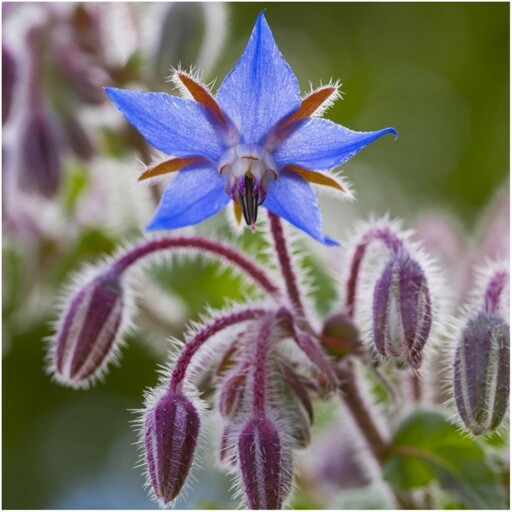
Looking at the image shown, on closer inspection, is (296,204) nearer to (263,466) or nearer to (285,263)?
(285,263)

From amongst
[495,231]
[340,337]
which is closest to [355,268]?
[340,337]

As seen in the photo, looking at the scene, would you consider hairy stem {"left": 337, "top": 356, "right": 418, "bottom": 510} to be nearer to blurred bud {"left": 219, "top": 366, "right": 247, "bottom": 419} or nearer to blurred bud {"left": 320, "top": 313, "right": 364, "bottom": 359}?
blurred bud {"left": 320, "top": 313, "right": 364, "bottom": 359}

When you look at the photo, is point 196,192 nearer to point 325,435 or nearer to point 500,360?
point 500,360

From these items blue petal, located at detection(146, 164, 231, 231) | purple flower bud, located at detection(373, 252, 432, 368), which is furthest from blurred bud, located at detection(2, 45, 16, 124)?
purple flower bud, located at detection(373, 252, 432, 368)

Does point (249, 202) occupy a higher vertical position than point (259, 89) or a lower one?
lower

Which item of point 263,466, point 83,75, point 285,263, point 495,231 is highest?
point 83,75

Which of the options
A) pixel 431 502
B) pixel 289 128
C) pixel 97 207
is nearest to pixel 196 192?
pixel 289 128

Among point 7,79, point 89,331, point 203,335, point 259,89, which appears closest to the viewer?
point 259,89

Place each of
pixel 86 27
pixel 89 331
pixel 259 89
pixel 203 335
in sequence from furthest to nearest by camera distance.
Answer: pixel 86 27, pixel 89 331, pixel 203 335, pixel 259 89
